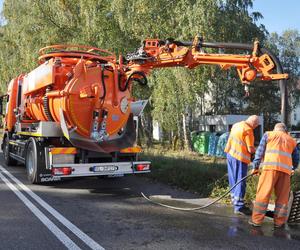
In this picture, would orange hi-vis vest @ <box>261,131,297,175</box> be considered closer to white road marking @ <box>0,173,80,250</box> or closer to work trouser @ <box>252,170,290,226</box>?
work trouser @ <box>252,170,290,226</box>

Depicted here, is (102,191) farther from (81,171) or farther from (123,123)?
(123,123)

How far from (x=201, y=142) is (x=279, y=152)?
15.8 metres

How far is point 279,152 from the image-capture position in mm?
7047

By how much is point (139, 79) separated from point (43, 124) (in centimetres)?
237

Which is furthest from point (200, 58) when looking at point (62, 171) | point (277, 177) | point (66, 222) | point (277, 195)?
point (66, 222)

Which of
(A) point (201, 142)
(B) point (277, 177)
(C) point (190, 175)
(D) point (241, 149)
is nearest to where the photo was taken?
(B) point (277, 177)

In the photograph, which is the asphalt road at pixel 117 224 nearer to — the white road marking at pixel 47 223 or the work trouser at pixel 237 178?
the white road marking at pixel 47 223

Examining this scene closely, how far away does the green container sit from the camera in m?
22.4

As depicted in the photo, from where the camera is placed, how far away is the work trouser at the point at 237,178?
7812 millimetres

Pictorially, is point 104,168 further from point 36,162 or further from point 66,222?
point 66,222

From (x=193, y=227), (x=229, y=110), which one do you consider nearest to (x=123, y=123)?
→ (x=193, y=227)

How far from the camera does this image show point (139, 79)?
1005 centimetres

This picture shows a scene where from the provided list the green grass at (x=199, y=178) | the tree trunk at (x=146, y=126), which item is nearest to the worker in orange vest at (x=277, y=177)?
the green grass at (x=199, y=178)

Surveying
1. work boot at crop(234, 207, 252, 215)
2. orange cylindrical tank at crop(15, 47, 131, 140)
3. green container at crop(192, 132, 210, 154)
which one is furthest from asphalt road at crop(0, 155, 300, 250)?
green container at crop(192, 132, 210, 154)
